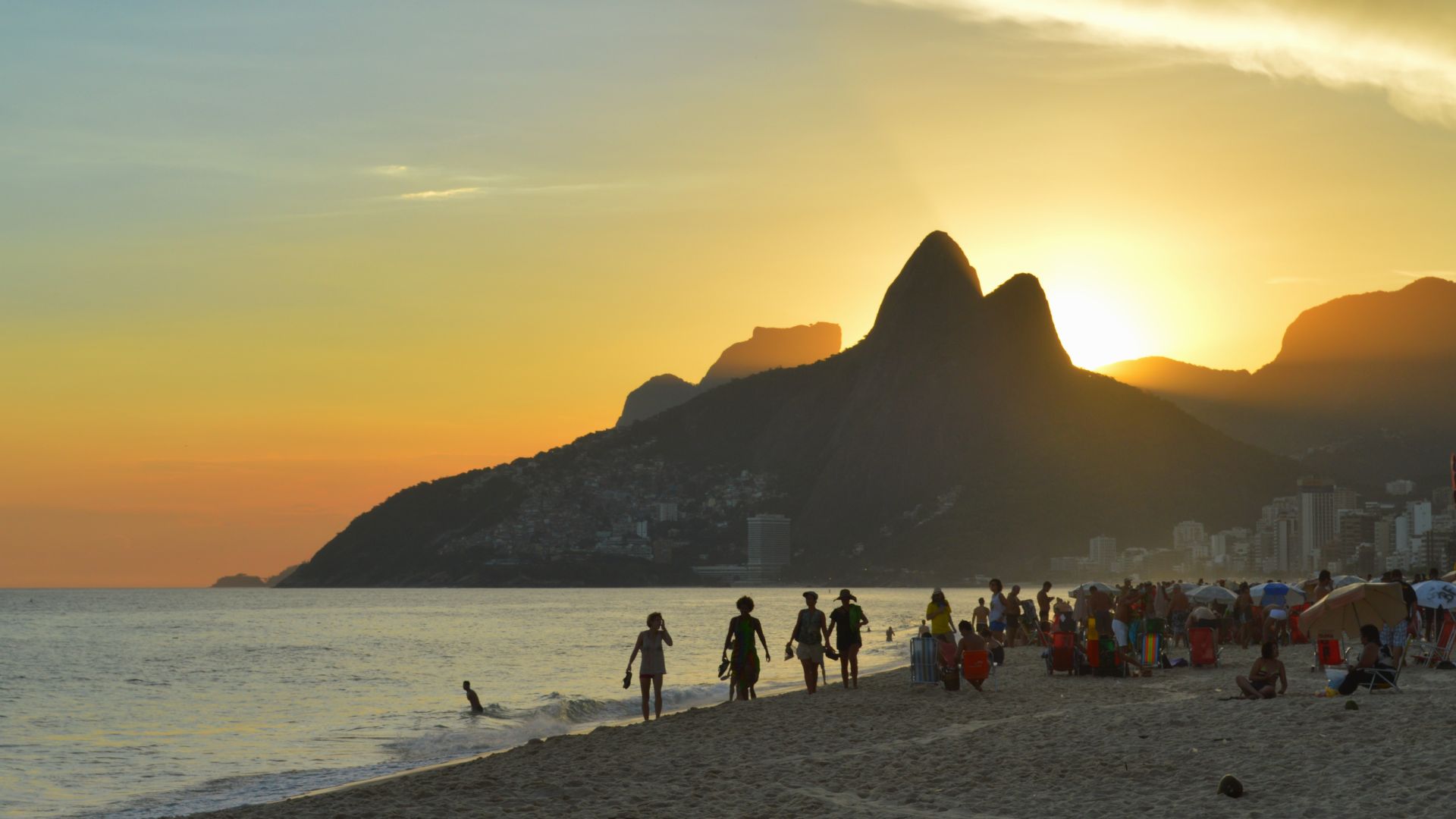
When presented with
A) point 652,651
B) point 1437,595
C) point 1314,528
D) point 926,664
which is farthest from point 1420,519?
point 652,651

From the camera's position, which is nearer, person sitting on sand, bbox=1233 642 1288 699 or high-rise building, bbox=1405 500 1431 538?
person sitting on sand, bbox=1233 642 1288 699

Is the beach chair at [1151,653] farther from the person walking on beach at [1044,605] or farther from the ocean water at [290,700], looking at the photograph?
the ocean water at [290,700]

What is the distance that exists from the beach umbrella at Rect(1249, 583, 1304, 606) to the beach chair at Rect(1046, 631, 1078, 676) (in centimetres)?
884

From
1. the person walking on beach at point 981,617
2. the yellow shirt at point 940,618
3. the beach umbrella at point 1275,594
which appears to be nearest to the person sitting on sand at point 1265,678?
the yellow shirt at point 940,618

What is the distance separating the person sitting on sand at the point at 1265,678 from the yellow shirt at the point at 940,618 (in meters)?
4.68

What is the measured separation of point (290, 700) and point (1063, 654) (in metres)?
19.9

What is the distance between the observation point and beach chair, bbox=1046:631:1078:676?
2127cm

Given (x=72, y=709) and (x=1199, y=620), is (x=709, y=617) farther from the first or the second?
(x=1199, y=620)

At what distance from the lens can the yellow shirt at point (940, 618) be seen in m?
19.6

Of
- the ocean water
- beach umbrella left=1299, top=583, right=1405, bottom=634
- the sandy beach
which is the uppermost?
beach umbrella left=1299, top=583, right=1405, bottom=634

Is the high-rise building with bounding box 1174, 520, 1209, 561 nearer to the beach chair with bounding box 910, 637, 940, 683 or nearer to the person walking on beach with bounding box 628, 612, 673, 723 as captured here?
the beach chair with bounding box 910, 637, 940, 683

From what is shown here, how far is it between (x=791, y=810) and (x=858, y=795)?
0.79m

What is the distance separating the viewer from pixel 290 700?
107ft

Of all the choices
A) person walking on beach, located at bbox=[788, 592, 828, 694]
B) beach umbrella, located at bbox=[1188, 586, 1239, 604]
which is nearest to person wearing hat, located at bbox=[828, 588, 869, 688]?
person walking on beach, located at bbox=[788, 592, 828, 694]
